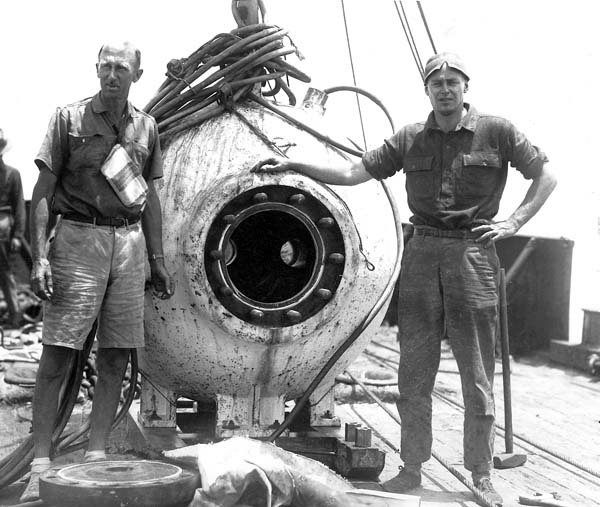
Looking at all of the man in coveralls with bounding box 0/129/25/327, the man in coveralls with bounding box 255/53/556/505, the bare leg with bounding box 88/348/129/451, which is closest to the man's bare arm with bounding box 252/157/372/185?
the man in coveralls with bounding box 255/53/556/505

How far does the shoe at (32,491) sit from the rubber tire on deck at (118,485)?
0.13 m

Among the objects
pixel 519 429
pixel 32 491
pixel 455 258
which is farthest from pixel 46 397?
pixel 519 429

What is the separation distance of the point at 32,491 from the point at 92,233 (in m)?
0.95

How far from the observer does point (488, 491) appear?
3721 mm

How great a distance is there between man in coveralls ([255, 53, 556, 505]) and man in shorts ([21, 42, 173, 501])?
1.81 ft

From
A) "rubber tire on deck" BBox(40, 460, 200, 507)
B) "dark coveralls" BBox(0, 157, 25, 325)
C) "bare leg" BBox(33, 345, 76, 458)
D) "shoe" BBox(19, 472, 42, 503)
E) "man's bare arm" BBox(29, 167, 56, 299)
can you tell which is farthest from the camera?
"dark coveralls" BBox(0, 157, 25, 325)

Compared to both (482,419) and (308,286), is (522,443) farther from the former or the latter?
(308,286)

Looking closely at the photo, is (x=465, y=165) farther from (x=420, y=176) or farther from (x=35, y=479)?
(x=35, y=479)

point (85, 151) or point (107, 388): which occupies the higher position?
point (85, 151)

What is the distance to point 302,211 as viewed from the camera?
379 cm

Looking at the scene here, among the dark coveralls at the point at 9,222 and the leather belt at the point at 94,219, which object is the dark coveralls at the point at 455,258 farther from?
the dark coveralls at the point at 9,222

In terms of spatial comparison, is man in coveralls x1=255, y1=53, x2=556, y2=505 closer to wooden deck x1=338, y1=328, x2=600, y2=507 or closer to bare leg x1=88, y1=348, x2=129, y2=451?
wooden deck x1=338, y1=328, x2=600, y2=507

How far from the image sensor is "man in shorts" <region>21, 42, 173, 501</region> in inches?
138

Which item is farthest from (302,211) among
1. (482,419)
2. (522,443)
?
(522,443)
